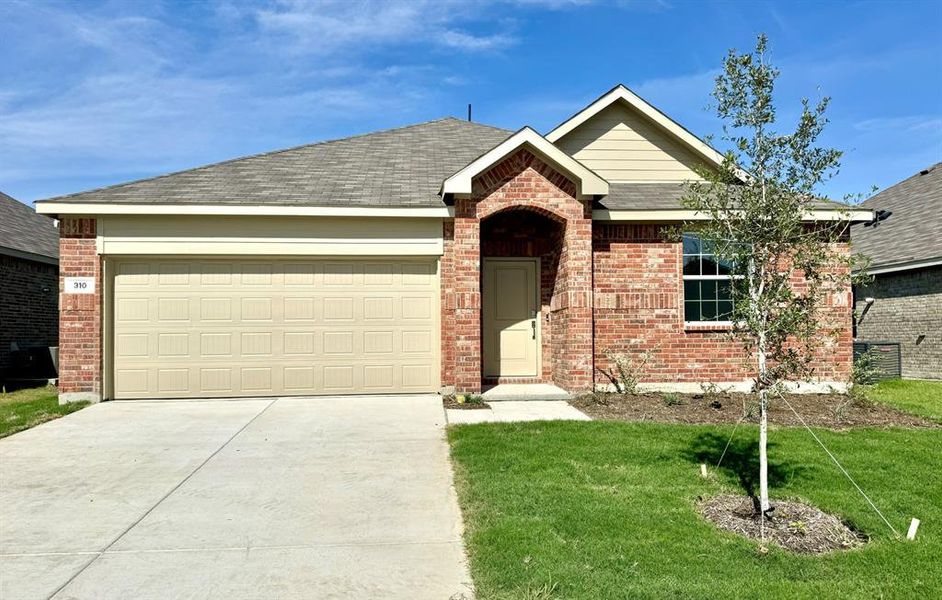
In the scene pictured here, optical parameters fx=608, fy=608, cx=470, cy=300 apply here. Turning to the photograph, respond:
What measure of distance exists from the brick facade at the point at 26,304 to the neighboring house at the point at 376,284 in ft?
19.0

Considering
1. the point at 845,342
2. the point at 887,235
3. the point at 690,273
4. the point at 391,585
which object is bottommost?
the point at 391,585

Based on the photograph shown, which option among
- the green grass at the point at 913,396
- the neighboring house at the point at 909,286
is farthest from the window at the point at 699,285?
the neighboring house at the point at 909,286

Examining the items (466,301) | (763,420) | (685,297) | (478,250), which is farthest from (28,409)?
(685,297)

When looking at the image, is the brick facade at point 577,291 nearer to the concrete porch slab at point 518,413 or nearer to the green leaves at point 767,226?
the concrete porch slab at point 518,413

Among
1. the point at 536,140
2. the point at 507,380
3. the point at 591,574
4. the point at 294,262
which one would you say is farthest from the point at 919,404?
the point at 294,262

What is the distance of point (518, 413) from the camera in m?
9.16

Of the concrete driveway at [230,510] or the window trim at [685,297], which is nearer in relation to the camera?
the concrete driveway at [230,510]

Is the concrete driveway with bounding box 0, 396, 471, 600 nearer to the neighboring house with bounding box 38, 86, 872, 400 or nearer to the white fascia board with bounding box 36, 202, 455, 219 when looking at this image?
the neighboring house with bounding box 38, 86, 872, 400

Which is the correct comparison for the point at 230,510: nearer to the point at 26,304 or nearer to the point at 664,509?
the point at 664,509

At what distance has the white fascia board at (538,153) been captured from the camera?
10.1m

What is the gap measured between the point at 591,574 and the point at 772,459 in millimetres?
3663

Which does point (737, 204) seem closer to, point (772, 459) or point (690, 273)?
point (772, 459)

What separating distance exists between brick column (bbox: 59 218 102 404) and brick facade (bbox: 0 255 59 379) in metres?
5.59

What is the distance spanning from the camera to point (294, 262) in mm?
10797
